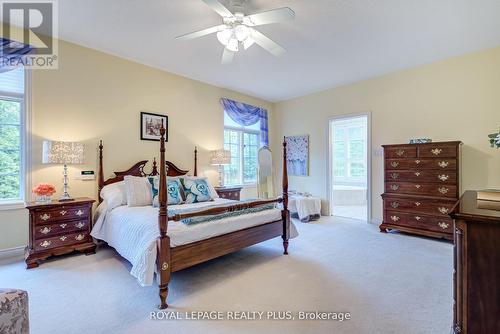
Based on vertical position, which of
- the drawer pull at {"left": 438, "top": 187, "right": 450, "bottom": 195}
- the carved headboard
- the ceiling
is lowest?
the drawer pull at {"left": 438, "top": 187, "right": 450, "bottom": 195}

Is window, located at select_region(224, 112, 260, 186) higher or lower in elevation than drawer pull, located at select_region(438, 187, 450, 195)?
higher

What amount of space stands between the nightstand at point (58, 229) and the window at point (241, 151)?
288 cm

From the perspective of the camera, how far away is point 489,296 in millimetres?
1235

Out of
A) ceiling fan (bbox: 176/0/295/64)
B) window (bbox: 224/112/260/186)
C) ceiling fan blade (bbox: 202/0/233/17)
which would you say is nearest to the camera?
ceiling fan blade (bbox: 202/0/233/17)

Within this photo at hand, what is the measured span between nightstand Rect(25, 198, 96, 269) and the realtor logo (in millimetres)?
1808

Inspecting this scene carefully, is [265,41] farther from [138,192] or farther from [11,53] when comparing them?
[11,53]

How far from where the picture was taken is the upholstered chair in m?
1.13

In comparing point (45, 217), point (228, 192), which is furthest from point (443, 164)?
point (45, 217)

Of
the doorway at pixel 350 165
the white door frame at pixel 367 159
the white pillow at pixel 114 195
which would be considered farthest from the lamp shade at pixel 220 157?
the doorway at pixel 350 165

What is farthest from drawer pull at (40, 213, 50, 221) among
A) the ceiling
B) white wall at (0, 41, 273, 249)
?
the ceiling

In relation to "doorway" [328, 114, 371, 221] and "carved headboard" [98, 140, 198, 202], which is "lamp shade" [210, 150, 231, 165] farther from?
"doorway" [328, 114, 371, 221]

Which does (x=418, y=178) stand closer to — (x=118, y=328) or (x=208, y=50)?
(x=208, y=50)

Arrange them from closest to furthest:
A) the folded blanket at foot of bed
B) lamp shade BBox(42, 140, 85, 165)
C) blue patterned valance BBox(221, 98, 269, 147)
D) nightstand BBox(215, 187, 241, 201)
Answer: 1. the folded blanket at foot of bed
2. lamp shade BBox(42, 140, 85, 165)
3. nightstand BBox(215, 187, 241, 201)
4. blue patterned valance BBox(221, 98, 269, 147)

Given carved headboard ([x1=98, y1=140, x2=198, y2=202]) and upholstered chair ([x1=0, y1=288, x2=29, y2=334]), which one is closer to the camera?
upholstered chair ([x1=0, y1=288, x2=29, y2=334])
